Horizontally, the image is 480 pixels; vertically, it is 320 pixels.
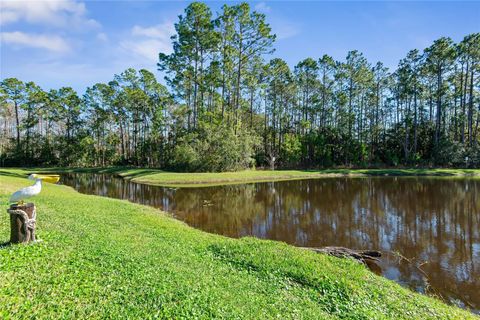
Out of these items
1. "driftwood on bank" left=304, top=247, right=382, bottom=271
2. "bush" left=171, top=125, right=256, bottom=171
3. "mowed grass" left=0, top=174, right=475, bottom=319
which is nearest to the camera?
"mowed grass" left=0, top=174, right=475, bottom=319

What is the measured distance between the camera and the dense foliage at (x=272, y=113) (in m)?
48.8

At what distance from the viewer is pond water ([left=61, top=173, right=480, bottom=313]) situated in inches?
395

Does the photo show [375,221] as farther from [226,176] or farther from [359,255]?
[226,176]

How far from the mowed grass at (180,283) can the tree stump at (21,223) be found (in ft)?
0.94

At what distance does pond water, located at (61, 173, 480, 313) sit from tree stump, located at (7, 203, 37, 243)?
8941mm

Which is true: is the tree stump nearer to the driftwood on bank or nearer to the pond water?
→ the driftwood on bank

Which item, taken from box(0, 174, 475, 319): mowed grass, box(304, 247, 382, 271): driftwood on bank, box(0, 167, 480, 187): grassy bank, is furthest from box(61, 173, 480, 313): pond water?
box(0, 167, 480, 187): grassy bank

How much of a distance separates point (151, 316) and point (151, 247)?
13.0 feet

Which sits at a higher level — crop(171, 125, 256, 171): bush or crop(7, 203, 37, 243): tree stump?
crop(171, 125, 256, 171): bush

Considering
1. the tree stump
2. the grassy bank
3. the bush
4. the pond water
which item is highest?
the bush

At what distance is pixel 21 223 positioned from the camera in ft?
23.4

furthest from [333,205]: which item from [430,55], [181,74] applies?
[430,55]

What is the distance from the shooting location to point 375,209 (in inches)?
780

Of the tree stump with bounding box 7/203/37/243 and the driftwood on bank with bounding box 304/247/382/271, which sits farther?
the driftwood on bank with bounding box 304/247/382/271
